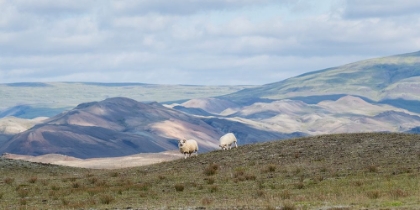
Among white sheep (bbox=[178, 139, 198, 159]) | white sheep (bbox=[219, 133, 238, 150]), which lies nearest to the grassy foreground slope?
white sheep (bbox=[178, 139, 198, 159])

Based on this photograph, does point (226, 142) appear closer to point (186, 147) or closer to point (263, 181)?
point (186, 147)

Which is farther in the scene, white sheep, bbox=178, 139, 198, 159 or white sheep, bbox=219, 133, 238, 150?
white sheep, bbox=219, 133, 238, 150

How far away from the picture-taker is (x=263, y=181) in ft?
137

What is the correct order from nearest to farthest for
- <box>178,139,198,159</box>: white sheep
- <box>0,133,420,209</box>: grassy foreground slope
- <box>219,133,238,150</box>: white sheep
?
<box>0,133,420,209</box>: grassy foreground slope < <box>178,139,198,159</box>: white sheep < <box>219,133,238,150</box>: white sheep

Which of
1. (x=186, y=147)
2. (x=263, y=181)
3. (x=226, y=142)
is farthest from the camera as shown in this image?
(x=226, y=142)

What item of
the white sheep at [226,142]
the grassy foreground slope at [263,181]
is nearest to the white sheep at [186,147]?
the grassy foreground slope at [263,181]

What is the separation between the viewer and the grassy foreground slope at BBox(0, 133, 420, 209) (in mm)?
31938

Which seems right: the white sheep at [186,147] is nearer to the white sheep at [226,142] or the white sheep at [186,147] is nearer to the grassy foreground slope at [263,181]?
the grassy foreground slope at [263,181]

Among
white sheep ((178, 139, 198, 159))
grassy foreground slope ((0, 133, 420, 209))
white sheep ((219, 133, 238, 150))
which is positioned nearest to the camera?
grassy foreground slope ((0, 133, 420, 209))

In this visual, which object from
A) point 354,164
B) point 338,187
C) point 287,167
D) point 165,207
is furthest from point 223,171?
point 165,207

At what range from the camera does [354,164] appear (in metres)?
46.9

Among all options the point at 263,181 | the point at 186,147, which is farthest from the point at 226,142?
the point at 263,181

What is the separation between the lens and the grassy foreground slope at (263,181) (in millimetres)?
31938

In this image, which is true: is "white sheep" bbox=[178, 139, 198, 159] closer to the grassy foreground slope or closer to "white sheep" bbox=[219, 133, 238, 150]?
the grassy foreground slope
